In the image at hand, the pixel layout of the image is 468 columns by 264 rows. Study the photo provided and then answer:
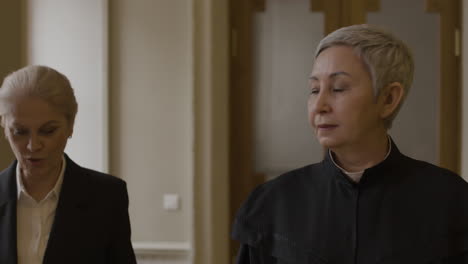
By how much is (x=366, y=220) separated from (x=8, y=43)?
1442mm

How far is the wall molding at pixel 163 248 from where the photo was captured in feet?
12.9

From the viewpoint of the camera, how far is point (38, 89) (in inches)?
60.9

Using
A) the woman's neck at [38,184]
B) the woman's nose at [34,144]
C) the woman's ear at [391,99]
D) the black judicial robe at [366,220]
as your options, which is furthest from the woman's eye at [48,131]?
the woman's ear at [391,99]

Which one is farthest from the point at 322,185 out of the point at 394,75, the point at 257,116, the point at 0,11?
the point at 257,116

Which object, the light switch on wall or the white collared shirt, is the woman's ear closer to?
the white collared shirt

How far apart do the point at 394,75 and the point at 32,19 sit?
11.5 ft

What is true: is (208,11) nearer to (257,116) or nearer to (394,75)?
(257,116)

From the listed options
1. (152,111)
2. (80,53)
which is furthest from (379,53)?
(80,53)

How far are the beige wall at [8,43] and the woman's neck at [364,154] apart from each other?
1.27 metres

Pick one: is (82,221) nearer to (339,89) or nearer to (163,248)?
(339,89)

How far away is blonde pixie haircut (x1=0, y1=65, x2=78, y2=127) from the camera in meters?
1.55

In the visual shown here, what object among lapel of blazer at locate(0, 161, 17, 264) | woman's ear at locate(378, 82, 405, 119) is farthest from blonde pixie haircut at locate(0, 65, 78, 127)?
woman's ear at locate(378, 82, 405, 119)

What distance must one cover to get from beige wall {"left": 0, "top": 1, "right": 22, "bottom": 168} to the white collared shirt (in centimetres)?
51

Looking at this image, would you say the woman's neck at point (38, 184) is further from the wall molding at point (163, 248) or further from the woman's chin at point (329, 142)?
the wall molding at point (163, 248)
